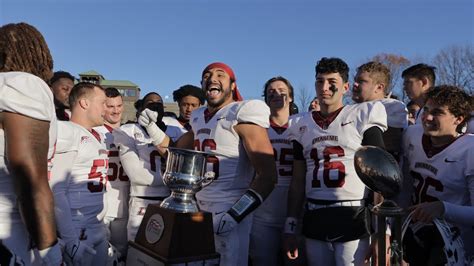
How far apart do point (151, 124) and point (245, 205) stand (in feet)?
4.24

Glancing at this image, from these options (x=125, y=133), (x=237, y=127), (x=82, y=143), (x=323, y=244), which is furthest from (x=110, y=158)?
(x=323, y=244)

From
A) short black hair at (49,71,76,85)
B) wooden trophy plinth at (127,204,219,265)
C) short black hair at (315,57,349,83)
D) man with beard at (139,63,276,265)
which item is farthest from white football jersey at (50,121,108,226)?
short black hair at (315,57,349,83)

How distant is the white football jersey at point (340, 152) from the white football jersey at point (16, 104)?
80.3 inches

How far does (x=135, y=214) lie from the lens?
4.02 m

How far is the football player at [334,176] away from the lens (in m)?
3.01

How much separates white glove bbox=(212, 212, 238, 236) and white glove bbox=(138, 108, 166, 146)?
1.17 metres

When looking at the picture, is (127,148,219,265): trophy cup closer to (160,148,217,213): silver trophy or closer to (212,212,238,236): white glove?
(160,148,217,213): silver trophy

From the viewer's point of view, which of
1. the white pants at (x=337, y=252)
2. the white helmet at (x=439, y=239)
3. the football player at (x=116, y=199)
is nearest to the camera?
the white helmet at (x=439, y=239)

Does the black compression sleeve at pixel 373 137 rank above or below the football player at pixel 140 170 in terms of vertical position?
above

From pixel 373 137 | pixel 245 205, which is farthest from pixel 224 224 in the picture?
pixel 373 137

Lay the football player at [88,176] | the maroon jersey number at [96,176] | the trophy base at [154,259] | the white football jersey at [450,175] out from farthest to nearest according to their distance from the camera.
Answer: the maroon jersey number at [96,176], the football player at [88,176], the white football jersey at [450,175], the trophy base at [154,259]

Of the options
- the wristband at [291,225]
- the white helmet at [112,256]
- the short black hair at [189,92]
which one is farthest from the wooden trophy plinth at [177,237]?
the short black hair at [189,92]

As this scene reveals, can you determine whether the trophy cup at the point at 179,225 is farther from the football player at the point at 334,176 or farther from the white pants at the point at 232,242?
the football player at the point at 334,176

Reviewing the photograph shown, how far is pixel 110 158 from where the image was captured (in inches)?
173
